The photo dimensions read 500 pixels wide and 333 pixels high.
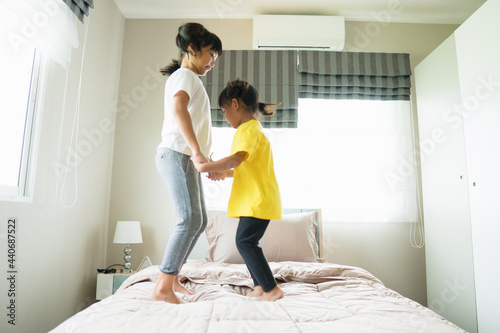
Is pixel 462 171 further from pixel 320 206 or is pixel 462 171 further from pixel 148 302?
pixel 148 302

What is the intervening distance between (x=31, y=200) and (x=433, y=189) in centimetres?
282

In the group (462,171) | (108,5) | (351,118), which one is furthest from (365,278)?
(108,5)

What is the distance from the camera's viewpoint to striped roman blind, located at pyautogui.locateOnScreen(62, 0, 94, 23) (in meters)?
Result: 2.32

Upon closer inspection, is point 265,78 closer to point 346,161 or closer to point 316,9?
point 316,9

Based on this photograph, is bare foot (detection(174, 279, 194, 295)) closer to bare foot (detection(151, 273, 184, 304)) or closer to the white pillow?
bare foot (detection(151, 273, 184, 304))

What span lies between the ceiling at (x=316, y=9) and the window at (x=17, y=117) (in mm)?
1442

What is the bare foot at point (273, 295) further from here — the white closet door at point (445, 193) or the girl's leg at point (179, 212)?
the white closet door at point (445, 193)

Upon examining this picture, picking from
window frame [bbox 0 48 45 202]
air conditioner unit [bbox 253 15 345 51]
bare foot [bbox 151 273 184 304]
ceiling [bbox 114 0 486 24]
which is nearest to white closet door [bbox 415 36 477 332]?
ceiling [bbox 114 0 486 24]

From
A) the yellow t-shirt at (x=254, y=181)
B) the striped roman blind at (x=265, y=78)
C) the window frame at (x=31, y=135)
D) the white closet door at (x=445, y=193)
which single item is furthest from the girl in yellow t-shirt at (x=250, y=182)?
the white closet door at (x=445, y=193)

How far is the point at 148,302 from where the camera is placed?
1.42 meters

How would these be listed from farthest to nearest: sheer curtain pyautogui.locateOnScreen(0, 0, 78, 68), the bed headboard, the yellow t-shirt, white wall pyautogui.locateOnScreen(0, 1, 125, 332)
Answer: the bed headboard → white wall pyautogui.locateOnScreen(0, 1, 125, 332) → sheer curtain pyautogui.locateOnScreen(0, 0, 78, 68) → the yellow t-shirt

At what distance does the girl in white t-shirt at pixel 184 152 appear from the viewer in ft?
5.07

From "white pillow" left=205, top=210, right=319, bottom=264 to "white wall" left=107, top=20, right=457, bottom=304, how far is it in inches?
22.9

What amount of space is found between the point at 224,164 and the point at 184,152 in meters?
0.19
